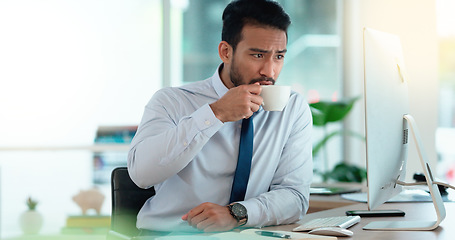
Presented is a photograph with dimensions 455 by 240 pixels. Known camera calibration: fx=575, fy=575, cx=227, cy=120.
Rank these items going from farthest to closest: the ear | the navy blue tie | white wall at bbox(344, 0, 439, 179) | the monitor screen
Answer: white wall at bbox(344, 0, 439, 179) < the ear < the navy blue tie < the monitor screen

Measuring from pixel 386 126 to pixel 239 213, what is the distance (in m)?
0.44

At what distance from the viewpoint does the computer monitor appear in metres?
1.30

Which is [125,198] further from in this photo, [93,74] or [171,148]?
[93,74]

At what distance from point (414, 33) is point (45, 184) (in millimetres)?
2904

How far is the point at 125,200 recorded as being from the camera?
1.96m

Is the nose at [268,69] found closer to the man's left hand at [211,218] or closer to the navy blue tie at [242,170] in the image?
the navy blue tie at [242,170]

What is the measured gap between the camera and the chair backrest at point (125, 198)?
1.96 metres

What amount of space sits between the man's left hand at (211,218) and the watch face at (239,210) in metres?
0.02

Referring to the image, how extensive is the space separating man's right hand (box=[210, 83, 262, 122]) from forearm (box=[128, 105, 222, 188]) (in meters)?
0.04

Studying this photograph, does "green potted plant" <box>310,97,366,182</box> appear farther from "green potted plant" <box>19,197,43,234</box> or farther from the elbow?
the elbow

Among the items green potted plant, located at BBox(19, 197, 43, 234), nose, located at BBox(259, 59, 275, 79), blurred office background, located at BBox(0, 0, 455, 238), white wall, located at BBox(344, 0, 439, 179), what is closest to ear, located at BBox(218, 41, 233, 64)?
nose, located at BBox(259, 59, 275, 79)

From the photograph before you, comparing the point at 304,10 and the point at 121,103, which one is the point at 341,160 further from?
the point at 121,103

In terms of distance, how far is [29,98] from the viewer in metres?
4.11

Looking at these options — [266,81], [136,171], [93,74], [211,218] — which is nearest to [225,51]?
[266,81]
